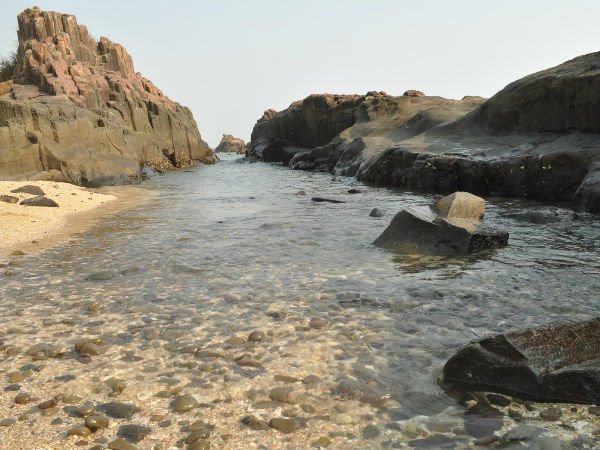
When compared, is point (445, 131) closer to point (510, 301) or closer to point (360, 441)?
point (510, 301)

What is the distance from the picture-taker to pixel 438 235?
23.6ft

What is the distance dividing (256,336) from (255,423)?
123 centimetres

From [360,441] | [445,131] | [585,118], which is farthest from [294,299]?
[445,131]

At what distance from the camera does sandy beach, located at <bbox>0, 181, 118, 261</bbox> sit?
7844mm

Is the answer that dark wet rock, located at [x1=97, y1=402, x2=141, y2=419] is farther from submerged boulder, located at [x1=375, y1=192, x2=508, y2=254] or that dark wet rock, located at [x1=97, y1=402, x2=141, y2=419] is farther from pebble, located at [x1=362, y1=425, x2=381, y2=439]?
submerged boulder, located at [x1=375, y1=192, x2=508, y2=254]

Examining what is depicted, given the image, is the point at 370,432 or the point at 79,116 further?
the point at 79,116

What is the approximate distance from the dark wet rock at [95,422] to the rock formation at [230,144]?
13095 cm

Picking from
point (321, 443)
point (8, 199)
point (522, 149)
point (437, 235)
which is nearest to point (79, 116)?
point (8, 199)

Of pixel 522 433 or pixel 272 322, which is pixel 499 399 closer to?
pixel 522 433

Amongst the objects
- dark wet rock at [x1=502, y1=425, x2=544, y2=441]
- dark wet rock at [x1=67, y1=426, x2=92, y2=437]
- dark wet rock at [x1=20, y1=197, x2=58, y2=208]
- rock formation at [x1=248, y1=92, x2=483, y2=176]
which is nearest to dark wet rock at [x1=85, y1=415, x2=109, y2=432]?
dark wet rock at [x1=67, y1=426, x2=92, y2=437]

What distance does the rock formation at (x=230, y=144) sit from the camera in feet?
446

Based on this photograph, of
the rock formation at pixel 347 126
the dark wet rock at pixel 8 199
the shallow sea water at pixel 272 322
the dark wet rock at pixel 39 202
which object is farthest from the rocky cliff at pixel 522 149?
the dark wet rock at pixel 8 199

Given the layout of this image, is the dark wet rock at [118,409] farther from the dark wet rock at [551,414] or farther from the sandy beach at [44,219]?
the sandy beach at [44,219]

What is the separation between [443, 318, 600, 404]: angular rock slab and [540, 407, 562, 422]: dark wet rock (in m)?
0.10
